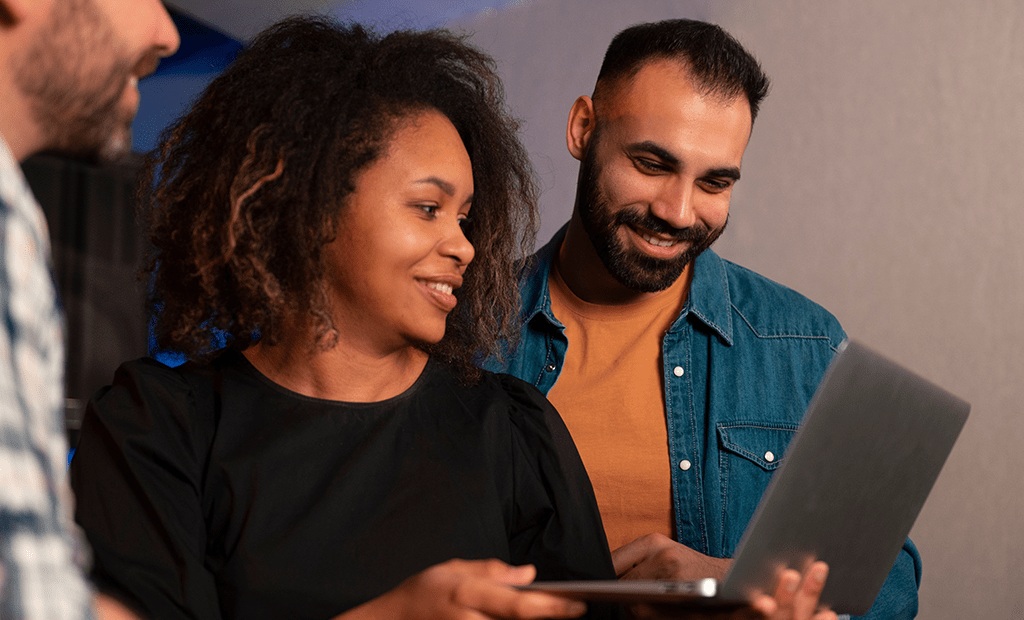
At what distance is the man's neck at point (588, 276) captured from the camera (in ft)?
5.67

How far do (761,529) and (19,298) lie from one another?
2.23 ft

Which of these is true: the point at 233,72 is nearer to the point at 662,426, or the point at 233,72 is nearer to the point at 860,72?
the point at 662,426

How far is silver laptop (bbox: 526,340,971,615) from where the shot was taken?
817 millimetres

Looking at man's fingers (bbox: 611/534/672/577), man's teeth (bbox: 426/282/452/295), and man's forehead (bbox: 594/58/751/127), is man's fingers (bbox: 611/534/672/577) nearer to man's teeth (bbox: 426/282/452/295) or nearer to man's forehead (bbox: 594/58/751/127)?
man's teeth (bbox: 426/282/452/295)

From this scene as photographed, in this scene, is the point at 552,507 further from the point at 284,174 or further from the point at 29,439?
the point at 29,439

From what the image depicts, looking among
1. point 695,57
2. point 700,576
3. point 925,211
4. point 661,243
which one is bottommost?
point 700,576

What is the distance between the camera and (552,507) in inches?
45.4

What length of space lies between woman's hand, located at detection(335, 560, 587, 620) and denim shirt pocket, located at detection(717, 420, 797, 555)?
865 mm

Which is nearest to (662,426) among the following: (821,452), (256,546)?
(821,452)

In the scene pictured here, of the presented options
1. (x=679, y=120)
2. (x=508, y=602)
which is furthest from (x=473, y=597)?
(x=679, y=120)

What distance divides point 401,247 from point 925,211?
6.85 ft

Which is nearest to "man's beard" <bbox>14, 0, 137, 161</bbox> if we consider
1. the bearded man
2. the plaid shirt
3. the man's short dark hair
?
the bearded man

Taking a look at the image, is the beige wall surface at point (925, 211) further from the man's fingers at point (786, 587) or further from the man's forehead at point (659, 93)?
the man's fingers at point (786, 587)

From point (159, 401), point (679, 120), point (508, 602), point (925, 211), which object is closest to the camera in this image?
point (508, 602)
